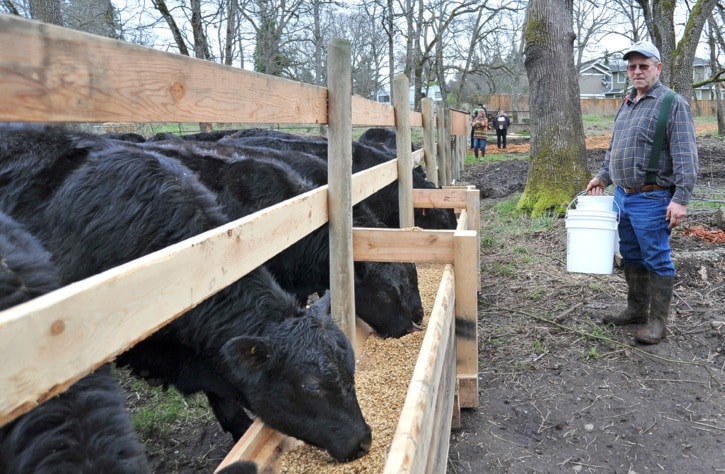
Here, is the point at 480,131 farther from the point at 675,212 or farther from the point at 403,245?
the point at 403,245

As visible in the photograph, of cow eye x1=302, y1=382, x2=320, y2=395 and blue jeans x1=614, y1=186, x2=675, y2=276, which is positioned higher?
blue jeans x1=614, y1=186, x2=675, y2=276

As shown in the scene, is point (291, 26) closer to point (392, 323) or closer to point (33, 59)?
point (392, 323)

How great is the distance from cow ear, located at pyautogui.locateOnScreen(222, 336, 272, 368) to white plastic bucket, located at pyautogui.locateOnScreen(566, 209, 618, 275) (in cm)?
356

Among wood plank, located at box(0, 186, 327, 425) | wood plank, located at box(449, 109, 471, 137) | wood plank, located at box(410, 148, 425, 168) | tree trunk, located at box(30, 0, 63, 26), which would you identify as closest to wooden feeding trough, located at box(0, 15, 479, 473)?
wood plank, located at box(0, 186, 327, 425)

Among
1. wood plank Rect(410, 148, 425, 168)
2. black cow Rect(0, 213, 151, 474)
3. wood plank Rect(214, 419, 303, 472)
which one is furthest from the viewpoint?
wood plank Rect(410, 148, 425, 168)

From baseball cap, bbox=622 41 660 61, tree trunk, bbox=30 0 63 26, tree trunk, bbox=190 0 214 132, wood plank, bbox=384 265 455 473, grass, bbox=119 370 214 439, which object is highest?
tree trunk, bbox=190 0 214 132

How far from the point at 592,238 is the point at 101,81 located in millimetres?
4725

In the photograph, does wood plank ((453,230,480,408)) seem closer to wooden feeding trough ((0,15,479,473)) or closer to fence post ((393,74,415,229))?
wooden feeding trough ((0,15,479,473))

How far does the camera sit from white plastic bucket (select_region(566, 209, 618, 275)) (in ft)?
17.0

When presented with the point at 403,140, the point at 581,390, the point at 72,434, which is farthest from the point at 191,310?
the point at 403,140

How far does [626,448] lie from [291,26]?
80.9 ft

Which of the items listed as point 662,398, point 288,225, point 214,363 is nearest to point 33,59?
point 288,225

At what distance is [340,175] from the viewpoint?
3.35 metres

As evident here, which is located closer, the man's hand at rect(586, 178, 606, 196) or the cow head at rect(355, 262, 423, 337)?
the cow head at rect(355, 262, 423, 337)
